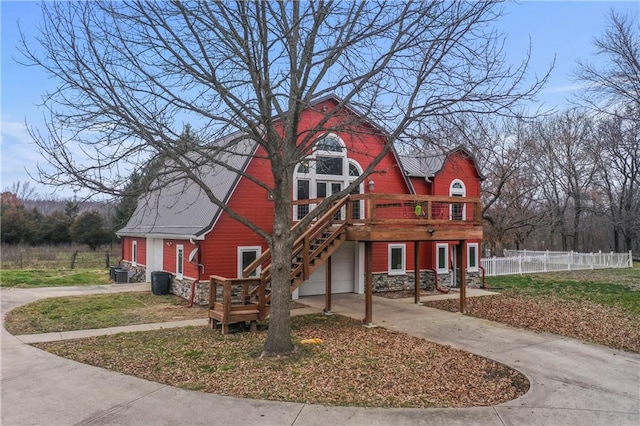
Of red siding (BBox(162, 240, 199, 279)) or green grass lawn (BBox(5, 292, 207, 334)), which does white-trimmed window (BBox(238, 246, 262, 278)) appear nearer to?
red siding (BBox(162, 240, 199, 279))

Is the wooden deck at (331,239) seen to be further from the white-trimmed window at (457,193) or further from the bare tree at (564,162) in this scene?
the bare tree at (564,162)

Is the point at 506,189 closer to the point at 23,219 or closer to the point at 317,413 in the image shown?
the point at 317,413

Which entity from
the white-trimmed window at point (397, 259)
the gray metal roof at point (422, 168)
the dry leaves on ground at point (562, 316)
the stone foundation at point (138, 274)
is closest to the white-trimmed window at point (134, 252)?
the stone foundation at point (138, 274)

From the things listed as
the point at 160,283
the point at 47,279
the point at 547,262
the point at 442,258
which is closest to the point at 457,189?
the point at 442,258

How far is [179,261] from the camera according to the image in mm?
14609

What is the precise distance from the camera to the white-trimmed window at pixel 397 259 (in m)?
16.4

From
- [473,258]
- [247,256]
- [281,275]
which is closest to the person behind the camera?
[281,275]

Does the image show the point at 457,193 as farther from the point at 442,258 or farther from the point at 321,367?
the point at 321,367

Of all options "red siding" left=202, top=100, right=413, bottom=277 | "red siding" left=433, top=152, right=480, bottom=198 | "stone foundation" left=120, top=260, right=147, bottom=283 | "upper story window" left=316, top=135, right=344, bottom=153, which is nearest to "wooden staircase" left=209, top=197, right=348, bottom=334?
"upper story window" left=316, top=135, right=344, bottom=153

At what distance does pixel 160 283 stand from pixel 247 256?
3.70m

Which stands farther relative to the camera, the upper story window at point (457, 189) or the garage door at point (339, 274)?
the upper story window at point (457, 189)

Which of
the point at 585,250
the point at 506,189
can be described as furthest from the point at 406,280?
the point at 585,250

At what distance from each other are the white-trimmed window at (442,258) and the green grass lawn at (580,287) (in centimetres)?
239

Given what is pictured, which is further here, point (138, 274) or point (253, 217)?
point (138, 274)
